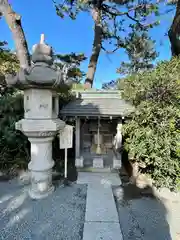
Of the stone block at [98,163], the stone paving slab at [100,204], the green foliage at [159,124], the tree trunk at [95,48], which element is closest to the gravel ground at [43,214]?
the stone paving slab at [100,204]

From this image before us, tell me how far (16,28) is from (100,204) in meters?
6.94

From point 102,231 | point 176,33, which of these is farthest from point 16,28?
point 102,231

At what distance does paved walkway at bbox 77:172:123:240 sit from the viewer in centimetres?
254

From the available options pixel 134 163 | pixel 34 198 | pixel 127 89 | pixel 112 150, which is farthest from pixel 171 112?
pixel 34 198

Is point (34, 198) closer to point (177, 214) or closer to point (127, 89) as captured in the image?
point (177, 214)

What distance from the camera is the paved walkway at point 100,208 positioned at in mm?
2535

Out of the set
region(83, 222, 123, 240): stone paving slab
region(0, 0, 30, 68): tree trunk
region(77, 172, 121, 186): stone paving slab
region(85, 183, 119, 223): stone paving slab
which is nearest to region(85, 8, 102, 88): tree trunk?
region(0, 0, 30, 68): tree trunk

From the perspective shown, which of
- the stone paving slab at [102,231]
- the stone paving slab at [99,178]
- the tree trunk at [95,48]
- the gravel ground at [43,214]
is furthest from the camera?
the tree trunk at [95,48]

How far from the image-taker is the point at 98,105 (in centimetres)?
473

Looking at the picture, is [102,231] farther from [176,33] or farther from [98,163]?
[176,33]

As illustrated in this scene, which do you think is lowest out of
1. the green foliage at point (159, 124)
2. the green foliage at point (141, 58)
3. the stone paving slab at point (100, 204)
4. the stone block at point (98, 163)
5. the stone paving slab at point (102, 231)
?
the stone paving slab at point (102, 231)

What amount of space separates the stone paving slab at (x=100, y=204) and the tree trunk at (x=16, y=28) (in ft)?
18.6

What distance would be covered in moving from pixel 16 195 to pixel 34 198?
50 centimetres

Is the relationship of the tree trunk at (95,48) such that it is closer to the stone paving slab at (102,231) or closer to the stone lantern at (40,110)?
the stone lantern at (40,110)
